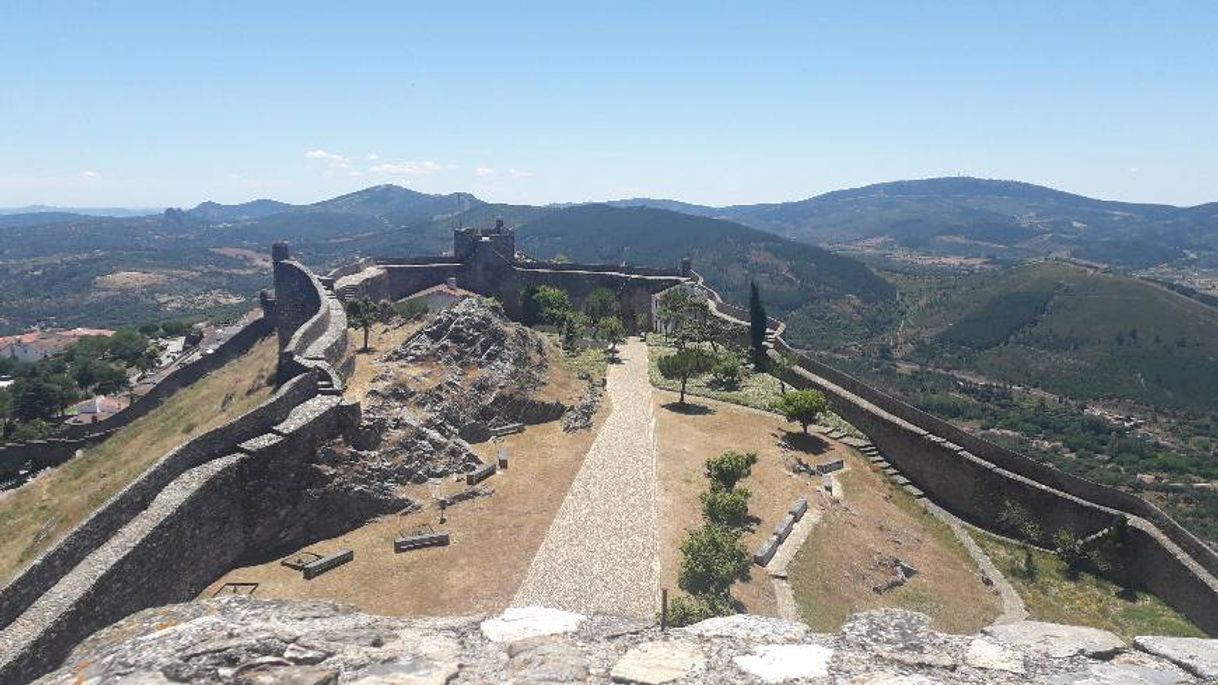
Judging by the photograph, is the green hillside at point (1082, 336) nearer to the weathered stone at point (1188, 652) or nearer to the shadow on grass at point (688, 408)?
the shadow on grass at point (688, 408)

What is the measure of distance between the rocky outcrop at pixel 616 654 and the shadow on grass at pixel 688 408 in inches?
947

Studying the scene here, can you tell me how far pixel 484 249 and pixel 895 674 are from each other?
181 ft

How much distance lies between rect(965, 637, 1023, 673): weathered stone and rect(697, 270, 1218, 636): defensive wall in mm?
17331

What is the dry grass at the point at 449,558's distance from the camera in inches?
667

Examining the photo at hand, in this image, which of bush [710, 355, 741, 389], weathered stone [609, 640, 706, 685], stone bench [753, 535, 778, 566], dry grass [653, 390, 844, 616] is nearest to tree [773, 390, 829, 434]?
dry grass [653, 390, 844, 616]

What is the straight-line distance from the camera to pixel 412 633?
7867 millimetres

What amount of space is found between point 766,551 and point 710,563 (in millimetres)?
3267

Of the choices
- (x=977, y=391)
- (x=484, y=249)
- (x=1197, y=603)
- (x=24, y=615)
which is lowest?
(x=977, y=391)

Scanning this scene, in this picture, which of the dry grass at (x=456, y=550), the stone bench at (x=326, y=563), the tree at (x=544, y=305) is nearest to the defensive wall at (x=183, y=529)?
the dry grass at (x=456, y=550)

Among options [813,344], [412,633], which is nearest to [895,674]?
[412,633]

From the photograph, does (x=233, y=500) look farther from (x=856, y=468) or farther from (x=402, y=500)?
(x=856, y=468)

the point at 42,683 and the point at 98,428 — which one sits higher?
the point at 42,683

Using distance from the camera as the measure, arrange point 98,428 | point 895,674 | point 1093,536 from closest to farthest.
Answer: point 895,674
point 1093,536
point 98,428

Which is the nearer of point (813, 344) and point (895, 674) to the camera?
point (895, 674)
